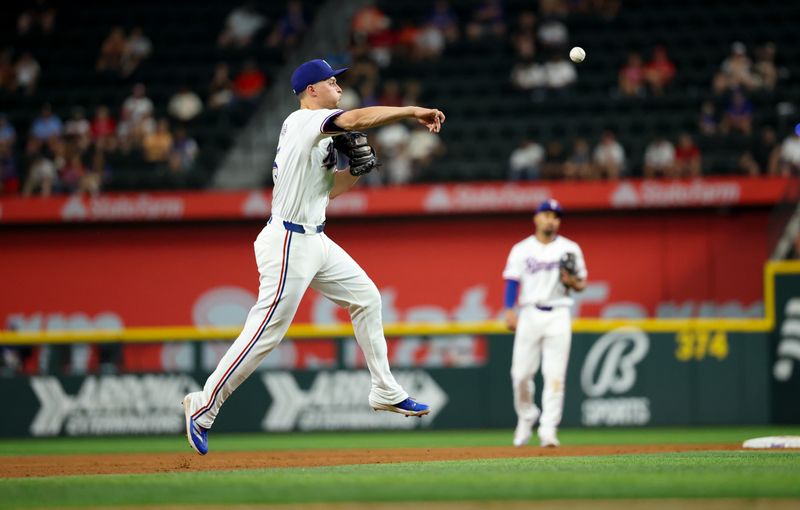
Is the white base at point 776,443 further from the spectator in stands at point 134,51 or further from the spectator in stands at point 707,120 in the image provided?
the spectator in stands at point 134,51

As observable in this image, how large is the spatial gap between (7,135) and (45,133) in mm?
519

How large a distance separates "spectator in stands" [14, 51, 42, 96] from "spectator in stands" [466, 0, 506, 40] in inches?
263

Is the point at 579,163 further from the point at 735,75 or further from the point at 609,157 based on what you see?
the point at 735,75

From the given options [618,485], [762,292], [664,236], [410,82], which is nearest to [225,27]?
[410,82]

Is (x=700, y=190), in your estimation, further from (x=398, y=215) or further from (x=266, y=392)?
(x=266, y=392)

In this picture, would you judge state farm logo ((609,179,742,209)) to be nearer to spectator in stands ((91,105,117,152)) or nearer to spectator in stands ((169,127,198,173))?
spectator in stands ((169,127,198,173))

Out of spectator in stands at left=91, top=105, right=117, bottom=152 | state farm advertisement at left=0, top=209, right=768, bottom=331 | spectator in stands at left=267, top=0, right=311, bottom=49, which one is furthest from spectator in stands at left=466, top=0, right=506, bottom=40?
spectator in stands at left=91, top=105, right=117, bottom=152

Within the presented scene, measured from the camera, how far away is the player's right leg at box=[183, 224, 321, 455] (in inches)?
276

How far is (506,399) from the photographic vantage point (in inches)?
532

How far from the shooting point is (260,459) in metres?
8.60

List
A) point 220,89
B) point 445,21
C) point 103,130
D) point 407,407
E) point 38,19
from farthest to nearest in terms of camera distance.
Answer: point 38,19, point 445,21, point 220,89, point 103,130, point 407,407

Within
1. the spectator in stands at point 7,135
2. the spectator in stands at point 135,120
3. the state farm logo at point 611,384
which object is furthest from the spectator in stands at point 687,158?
the spectator in stands at point 7,135

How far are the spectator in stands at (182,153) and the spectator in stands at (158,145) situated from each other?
2.9 inches

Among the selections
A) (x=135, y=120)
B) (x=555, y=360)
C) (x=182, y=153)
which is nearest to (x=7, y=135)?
(x=135, y=120)
